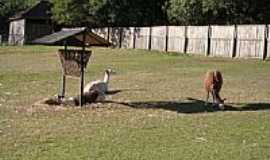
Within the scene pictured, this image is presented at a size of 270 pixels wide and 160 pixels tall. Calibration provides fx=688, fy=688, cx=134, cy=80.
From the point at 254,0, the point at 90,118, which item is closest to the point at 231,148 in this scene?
the point at 90,118

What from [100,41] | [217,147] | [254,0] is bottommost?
[217,147]

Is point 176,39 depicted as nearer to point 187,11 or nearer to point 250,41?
point 187,11

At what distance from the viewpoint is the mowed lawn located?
10352mm

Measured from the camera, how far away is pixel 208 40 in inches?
1779

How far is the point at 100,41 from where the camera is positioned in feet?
55.4

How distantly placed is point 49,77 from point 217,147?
16.1m

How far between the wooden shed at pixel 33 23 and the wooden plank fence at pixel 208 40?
28900mm

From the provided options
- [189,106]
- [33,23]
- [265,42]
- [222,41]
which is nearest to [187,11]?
[222,41]

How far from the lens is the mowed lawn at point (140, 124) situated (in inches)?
408

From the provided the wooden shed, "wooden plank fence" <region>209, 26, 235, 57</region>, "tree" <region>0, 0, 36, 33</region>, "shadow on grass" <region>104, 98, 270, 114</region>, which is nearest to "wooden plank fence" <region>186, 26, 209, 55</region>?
"wooden plank fence" <region>209, 26, 235, 57</region>

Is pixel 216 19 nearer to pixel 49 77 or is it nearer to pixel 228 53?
pixel 228 53

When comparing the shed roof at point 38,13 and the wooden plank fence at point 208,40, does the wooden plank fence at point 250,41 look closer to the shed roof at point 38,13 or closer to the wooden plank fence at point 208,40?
the wooden plank fence at point 208,40

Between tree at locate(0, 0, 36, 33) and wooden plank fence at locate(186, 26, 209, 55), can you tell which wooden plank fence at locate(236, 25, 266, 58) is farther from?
tree at locate(0, 0, 36, 33)

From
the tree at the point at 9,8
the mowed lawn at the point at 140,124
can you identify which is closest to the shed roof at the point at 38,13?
the tree at the point at 9,8
